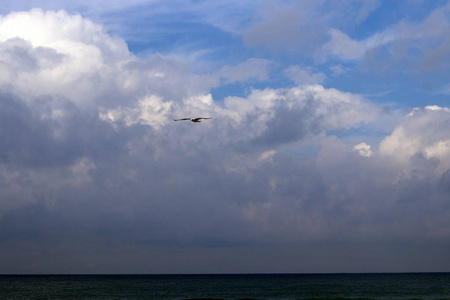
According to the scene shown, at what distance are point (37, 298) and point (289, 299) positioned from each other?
7555 centimetres

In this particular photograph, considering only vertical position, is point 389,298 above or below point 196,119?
below

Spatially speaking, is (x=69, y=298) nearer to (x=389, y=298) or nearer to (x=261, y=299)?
(x=261, y=299)

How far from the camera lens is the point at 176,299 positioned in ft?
443

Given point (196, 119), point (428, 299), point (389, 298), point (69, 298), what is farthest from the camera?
point (69, 298)

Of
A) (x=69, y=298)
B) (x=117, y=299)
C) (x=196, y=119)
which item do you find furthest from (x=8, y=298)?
(x=196, y=119)

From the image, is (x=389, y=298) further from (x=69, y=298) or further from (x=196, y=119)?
(x=196, y=119)

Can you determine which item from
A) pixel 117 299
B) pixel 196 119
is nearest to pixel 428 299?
pixel 117 299

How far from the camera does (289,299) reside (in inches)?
5108

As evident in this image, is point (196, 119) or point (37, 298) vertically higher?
point (196, 119)

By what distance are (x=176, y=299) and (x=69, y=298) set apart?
111ft

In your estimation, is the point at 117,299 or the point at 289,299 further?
the point at 117,299

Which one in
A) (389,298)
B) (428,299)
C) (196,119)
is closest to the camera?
(196,119)

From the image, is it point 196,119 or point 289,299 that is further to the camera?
point 289,299

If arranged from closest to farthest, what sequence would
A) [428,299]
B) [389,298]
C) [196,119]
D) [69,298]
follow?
[196,119] → [428,299] → [389,298] → [69,298]
